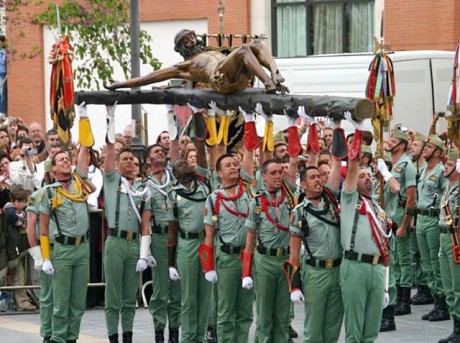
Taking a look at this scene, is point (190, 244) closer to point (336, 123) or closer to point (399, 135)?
point (336, 123)

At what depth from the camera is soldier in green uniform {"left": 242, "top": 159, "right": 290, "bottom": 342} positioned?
13.9 meters

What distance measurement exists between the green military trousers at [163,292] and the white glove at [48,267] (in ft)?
4.55

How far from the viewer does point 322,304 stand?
13.0 metres

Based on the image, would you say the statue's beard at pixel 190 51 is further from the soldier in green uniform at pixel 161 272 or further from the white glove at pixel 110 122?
the soldier in green uniform at pixel 161 272

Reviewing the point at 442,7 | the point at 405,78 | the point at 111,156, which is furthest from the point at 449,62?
the point at 111,156

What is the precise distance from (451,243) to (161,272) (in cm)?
319

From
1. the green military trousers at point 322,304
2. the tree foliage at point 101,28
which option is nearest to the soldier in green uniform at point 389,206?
the green military trousers at point 322,304

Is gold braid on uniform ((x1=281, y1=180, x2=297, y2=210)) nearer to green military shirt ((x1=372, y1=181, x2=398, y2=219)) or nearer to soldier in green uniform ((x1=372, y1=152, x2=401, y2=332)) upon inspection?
soldier in green uniform ((x1=372, y1=152, x2=401, y2=332))

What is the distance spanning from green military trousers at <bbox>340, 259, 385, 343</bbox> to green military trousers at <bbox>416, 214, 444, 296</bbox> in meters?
Answer: 4.65

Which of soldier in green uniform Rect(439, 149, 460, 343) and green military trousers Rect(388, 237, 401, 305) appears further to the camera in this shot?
green military trousers Rect(388, 237, 401, 305)

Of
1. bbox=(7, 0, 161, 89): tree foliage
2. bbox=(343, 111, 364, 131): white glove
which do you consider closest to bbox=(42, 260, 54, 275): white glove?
bbox=(343, 111, 364, 131): white glove

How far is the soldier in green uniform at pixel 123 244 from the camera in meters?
15.2

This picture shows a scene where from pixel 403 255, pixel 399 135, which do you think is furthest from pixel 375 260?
pixel 403 255

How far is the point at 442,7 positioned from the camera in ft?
93.6
